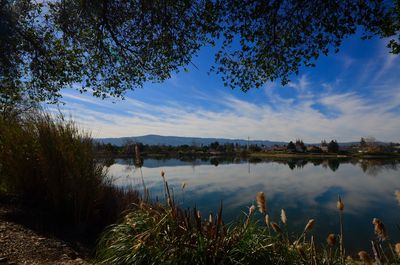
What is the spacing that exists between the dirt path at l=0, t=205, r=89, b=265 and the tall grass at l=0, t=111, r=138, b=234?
107cm

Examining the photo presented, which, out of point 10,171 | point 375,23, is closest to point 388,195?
point 375,23

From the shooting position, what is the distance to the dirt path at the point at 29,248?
3662 millimetres

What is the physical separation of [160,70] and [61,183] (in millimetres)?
3856

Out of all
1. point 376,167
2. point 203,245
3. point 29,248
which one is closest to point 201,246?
point 203,245

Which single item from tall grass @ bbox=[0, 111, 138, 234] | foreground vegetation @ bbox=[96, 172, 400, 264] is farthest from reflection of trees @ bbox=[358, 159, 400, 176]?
foreground vegetation @ bbox=[96, 172, 400, 264]

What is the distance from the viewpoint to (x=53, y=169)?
580 cm

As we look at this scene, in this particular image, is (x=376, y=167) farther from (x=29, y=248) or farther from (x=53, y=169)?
A: (x=29, y=248)

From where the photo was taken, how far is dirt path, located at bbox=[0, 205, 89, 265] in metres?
3.66

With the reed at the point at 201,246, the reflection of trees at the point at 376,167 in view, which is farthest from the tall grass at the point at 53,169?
the reflection of trees at the point at 376,167

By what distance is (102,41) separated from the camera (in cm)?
747

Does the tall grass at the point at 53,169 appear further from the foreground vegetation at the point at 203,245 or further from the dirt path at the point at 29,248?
the foreground vegetation at the point at 203,245

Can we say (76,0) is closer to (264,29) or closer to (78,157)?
(78,157)

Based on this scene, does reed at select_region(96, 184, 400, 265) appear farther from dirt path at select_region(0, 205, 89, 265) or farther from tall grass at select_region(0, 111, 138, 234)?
tall grass at select_region(0, 111, 138, 234)

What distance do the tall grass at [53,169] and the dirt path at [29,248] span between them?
107 cm
